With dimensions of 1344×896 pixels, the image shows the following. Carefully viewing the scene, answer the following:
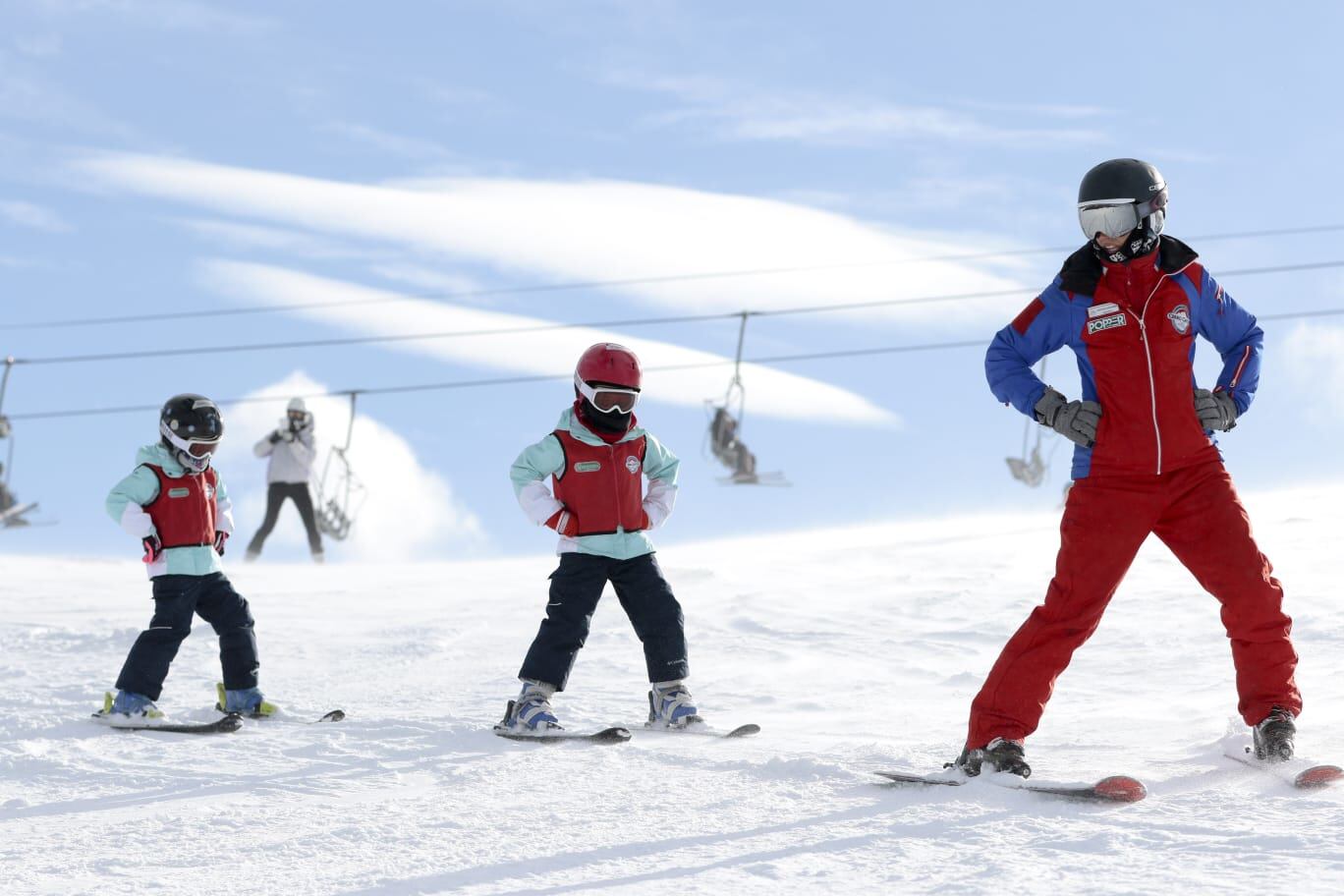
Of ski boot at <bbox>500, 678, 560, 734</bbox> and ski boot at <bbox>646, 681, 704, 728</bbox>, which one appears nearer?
ski boot at <bbox>500, 678, 560, 734</bbox>

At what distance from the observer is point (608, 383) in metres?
5.65

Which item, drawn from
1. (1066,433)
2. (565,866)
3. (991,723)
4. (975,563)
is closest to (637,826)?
(565,866)

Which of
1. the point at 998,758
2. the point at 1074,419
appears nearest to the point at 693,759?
the point at 998,758

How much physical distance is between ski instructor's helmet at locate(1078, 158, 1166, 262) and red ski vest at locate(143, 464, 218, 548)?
4.11m

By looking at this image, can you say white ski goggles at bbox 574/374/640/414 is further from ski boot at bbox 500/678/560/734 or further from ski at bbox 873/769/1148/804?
ski at bbox 873/769/1148/804

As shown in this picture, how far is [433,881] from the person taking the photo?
10.9 ft

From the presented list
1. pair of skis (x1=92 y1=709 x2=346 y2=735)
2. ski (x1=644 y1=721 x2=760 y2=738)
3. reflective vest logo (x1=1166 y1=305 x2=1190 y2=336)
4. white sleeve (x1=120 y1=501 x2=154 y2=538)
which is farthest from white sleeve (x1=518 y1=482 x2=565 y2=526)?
reflective vest logo (x1=1166 y1=305 x2=1190 y2=336)

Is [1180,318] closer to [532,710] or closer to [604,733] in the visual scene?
[604,733]

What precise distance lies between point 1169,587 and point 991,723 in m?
5.54

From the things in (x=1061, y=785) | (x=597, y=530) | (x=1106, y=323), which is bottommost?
(x=1061, y=785)

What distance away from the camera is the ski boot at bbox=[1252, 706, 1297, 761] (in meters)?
4.12

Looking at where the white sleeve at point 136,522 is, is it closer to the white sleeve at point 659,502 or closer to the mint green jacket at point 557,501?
the mint green jacket at point 557,501

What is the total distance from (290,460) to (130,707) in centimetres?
836

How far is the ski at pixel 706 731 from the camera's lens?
5441mm
